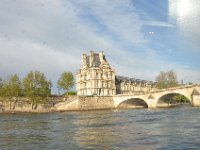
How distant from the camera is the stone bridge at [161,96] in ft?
245

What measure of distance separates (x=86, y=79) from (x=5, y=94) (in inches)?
1307

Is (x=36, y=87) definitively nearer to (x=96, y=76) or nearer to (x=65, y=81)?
(x=65, y=81)

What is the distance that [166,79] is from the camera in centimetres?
12612

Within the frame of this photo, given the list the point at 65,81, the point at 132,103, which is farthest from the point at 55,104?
the point at 132,103

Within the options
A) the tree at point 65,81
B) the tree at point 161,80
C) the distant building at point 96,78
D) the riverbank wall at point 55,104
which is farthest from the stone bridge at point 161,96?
the tree at point 161,80

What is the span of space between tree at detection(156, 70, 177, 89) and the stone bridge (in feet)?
94.8

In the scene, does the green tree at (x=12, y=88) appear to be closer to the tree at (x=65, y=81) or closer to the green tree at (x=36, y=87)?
the green tree at (x=36, y=87)

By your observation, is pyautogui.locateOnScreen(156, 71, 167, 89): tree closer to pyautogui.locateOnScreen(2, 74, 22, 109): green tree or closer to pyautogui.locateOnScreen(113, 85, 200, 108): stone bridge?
pyautogui.locateOnScreen(113, 85, 200, 108): stone bridge

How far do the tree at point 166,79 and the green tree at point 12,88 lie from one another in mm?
56398

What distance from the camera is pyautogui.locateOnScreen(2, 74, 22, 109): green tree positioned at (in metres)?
85.0

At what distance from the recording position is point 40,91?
89.1 meters

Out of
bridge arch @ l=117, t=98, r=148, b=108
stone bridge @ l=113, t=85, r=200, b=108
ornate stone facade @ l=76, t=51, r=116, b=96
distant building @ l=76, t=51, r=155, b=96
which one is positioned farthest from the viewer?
distant building @ l=76, t=51, r=155, b=96

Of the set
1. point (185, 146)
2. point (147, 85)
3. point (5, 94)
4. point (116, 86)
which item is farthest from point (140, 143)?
point (147, 85)

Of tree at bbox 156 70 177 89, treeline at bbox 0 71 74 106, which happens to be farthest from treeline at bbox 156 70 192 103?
treeline at bbox 0 71 74 106
